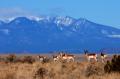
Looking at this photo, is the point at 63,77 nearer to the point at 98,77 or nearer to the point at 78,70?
the point at 98,77

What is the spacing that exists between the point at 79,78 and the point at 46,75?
6.65 feet

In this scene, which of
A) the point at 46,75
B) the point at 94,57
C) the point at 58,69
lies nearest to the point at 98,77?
the point at 46,75

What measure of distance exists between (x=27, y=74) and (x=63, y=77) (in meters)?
2.55

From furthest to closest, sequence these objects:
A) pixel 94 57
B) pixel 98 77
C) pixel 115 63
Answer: pixel 94 57, pixel 115 63, pixel 98 77

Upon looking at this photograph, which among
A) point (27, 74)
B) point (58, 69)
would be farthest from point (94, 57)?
point (27, 74)

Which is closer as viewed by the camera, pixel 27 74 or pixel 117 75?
pixel 117 75

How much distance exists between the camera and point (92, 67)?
28.8 metres

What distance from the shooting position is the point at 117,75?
26.4 metres

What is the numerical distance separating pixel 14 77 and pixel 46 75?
171cm

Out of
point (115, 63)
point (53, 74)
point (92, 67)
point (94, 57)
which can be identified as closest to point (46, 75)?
point (53, 74)

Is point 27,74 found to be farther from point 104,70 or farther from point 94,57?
point 94,57

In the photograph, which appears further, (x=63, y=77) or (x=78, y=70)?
(x=78, y=70)

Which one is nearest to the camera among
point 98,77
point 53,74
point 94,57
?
point 98,77

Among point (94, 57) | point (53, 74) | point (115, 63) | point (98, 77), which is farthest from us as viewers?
point (94, 57)
